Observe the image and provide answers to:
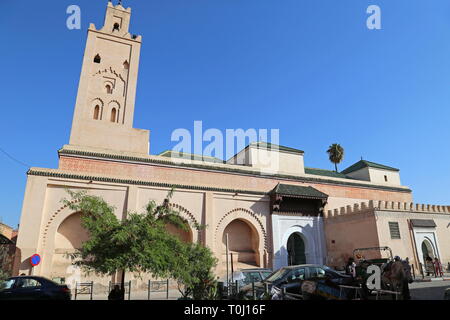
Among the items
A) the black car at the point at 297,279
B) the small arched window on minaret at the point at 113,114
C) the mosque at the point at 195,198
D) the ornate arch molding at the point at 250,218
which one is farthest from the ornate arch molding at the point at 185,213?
the black car at the point at 297,279

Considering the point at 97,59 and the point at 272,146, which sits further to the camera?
the point at 272,146

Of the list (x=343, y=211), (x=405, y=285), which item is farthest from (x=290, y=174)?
(x=405, y=285)

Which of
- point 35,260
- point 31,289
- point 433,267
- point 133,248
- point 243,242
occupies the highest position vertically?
point 243,242

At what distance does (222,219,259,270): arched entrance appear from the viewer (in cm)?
1836

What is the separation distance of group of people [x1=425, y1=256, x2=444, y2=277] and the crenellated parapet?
307 cm

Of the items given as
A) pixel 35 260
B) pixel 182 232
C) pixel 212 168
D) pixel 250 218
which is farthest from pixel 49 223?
pixel 250 218

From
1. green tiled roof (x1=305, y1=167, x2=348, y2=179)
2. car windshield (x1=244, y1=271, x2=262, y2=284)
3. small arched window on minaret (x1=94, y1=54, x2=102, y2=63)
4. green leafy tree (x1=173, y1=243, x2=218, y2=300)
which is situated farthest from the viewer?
green tiled roof (x1=305, y1=167, x2=348, y2=179)

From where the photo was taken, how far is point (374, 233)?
658 inches

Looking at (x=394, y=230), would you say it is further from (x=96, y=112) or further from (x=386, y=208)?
(x=96, y=112)

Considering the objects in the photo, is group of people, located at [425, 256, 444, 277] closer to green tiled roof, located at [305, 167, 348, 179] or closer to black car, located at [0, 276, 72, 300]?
green tiled roof, located at [305, 167, 348, 179]

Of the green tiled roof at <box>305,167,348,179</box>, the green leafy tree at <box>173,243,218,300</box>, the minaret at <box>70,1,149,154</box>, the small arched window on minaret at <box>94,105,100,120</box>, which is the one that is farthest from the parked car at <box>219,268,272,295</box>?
the green tiled roof at <box>305,167,348,179</box>

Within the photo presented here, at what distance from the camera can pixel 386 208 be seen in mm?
17359

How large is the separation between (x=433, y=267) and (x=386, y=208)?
3940 mm

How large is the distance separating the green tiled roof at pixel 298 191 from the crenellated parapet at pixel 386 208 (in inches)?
61.2
